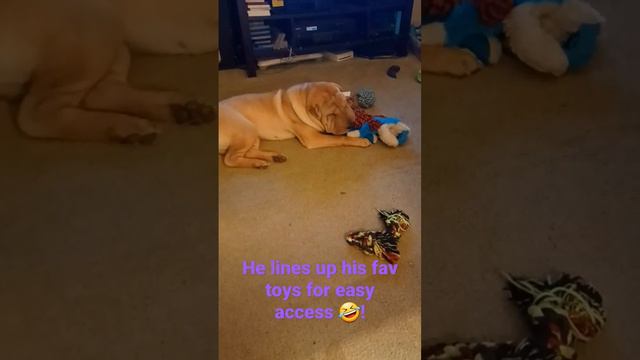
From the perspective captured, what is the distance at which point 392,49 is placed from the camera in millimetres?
1036

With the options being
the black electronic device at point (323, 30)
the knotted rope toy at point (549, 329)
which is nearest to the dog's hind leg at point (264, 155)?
the black electronic device at point (323, 30)

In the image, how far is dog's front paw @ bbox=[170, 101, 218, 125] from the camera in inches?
40.0

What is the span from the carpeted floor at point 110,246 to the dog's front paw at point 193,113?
0.06ft

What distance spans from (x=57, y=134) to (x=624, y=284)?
106cm

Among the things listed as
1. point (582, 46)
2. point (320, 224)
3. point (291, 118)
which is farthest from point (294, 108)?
point (582, 46)

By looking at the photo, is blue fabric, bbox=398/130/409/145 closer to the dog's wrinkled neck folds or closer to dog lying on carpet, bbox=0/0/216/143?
the dog's wrinkled neck folds

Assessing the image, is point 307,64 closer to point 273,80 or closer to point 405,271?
point 273,80

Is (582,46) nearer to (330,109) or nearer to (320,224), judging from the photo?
(330,109)

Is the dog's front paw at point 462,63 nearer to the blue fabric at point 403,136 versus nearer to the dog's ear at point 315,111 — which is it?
the blue fabric at point 403,136

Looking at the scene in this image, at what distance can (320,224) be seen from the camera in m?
0.87

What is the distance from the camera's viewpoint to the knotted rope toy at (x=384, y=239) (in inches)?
33.3

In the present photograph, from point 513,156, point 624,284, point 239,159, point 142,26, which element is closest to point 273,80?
point 239,159

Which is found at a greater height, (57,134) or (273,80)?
(273,80)

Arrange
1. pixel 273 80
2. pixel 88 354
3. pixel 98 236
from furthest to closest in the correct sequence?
pixel 273 80 → pixel 98 236 → pixel 88 354
